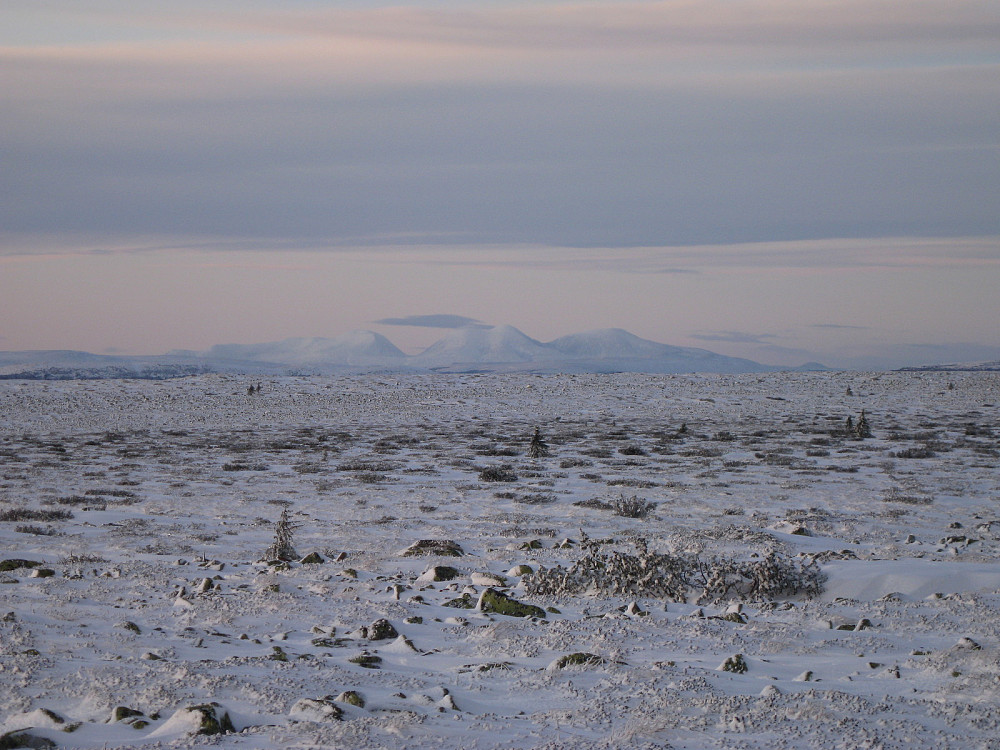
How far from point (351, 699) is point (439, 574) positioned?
3849mm

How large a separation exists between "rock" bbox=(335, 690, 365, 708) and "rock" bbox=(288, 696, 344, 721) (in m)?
0.12

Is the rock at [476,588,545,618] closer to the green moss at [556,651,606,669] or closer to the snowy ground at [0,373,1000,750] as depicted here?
the snowy ground at [0,373,1000,750]

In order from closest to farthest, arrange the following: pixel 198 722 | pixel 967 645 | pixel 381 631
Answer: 1. pixel 198 722
2. pixel 967 645
3. pixel 381 631

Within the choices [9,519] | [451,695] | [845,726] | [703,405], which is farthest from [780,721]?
[703,405]

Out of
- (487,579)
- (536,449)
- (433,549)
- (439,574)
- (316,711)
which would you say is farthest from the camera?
(536,449)

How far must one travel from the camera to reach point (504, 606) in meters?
7.77

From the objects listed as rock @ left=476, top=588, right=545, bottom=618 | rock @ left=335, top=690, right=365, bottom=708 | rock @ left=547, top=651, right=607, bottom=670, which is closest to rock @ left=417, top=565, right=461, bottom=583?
rock @ left=476, top=588, right=545, bottom=618

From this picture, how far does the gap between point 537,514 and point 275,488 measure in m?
6.14

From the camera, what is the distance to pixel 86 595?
7.86 metres

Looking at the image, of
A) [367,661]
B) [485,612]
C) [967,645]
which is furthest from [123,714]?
[967,645]

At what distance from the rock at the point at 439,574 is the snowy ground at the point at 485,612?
0.15 meters

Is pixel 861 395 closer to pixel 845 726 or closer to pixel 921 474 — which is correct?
pixel 921 474

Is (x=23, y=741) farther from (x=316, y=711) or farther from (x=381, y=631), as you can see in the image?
(x=381, y=631)

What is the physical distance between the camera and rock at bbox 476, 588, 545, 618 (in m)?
7.62
